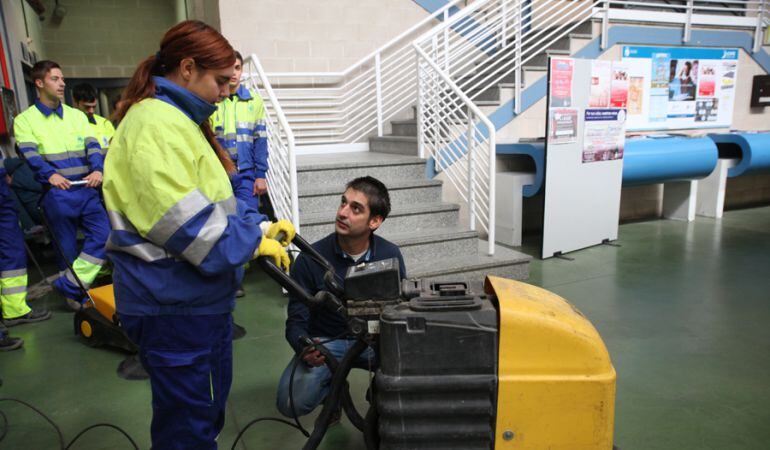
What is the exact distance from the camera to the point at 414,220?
3994mm

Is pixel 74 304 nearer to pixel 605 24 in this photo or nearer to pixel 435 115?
pixel 435 115

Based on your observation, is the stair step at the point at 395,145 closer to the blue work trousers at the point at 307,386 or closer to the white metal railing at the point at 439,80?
the white metal railing at the point at 439,80

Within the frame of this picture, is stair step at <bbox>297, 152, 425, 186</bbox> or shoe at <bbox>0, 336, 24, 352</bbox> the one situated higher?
stair step at <bbox>297, 152, 425, 186</bbox>

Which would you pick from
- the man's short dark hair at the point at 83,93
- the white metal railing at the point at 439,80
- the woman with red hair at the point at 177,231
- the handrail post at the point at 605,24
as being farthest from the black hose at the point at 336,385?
the handrail post at the point at 605,24

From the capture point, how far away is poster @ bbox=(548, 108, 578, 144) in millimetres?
4035

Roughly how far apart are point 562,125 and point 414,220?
56.8 inches

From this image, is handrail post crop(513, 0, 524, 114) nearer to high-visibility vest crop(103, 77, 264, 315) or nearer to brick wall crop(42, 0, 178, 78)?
high-visibility vest crop(103, 77, 264, 315)

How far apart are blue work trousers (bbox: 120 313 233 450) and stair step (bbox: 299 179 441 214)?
7.98ft

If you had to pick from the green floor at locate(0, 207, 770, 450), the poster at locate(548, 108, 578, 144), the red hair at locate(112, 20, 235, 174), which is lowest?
the green floor at locate(0, 207, 770, 450)

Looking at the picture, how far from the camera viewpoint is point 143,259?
48.3 inches

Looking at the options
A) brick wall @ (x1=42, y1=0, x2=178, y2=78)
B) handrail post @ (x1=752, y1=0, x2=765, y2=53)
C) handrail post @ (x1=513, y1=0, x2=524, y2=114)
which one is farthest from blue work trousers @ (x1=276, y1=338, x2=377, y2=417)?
brick wall @ (x1=42, y1=0, x2=178, y2=78)

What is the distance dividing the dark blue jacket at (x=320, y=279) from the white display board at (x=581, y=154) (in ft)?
8.50

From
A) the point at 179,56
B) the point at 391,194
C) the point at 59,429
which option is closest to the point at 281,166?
the point at 391,194

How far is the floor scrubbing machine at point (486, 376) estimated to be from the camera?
1.16 meters
